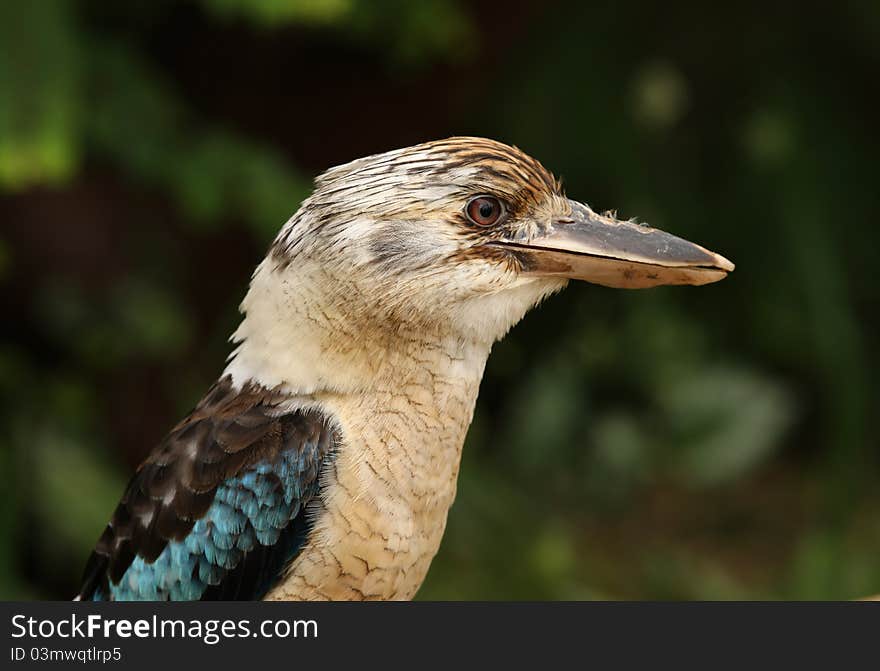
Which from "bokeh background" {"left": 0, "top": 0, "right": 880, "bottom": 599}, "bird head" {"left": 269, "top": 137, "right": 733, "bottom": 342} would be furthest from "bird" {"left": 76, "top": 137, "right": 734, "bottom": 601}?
"bokeh background" {"left": 0, "top": 0, "right": 880, "bottom": 599}

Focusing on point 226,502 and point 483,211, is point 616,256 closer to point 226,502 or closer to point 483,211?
point 483,211

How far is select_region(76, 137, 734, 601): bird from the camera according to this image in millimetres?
2207

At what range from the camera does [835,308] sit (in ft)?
16.8

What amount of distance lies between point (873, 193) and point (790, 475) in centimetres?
224

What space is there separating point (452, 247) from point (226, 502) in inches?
25.8

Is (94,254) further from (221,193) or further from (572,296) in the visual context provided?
(572,296)

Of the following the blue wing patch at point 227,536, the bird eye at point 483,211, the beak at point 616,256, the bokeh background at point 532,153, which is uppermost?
the bokeh background at point 532,153

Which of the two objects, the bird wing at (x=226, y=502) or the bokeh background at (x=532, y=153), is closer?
the bird wing at (x=226, y=502)

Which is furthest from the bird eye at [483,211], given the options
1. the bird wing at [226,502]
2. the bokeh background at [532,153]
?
the bokeh background at [532,153]

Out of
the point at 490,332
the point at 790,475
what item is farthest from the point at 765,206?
the point at 490,332

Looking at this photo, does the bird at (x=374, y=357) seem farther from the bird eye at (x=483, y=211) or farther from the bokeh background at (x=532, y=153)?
the bokeh background at (x=532, y=153)

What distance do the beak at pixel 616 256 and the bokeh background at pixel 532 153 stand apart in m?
2.08

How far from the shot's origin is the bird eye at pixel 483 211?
2.24 m

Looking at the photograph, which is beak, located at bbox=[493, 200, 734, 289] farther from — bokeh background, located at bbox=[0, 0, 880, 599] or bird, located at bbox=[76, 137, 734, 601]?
bokeh background, located at bbox=[0, 0, 880, 599]
